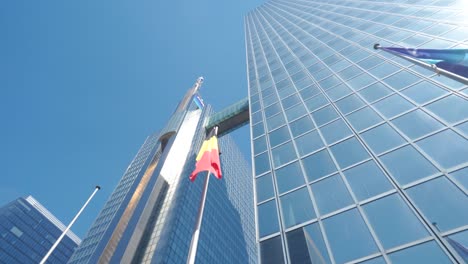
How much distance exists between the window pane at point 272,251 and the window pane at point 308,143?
19.6ft

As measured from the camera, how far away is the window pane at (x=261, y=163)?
60.3 feet

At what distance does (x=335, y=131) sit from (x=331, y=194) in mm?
5172

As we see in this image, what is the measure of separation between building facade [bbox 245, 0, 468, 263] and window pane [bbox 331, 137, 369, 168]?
0.06 metres

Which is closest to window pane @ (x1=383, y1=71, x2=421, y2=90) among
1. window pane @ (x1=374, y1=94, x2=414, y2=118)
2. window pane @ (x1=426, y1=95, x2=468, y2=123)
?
window pane @ (x1=374, y1=94, x2=414, y2=118)

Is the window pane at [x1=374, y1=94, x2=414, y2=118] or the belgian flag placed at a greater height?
the belgian flag

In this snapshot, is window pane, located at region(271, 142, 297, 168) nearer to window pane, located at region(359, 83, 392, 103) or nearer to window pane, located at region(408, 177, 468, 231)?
window pane, located at region(359, 83, 392, 103)

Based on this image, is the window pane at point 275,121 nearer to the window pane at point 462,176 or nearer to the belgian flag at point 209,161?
the belgian flag at point 209,161

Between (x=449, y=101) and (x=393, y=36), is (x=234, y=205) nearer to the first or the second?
(x=393, y=36)

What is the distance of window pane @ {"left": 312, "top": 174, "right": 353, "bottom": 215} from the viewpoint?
41.2 ft

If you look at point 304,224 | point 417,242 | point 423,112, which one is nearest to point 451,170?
point 417,242

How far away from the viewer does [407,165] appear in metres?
12.3

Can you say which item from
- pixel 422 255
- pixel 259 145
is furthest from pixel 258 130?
pixel 422 255

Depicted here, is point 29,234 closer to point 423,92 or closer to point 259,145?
point 259,145

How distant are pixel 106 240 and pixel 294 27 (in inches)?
1814
